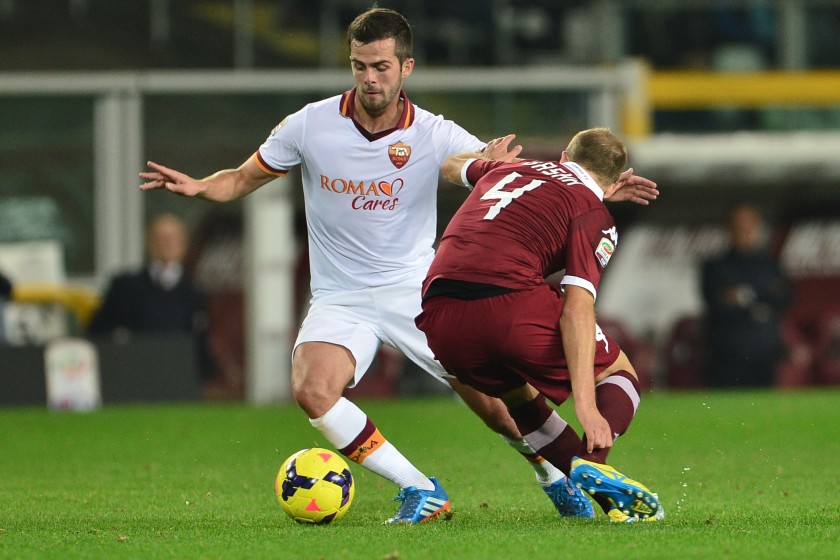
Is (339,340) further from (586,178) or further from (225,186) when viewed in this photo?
(586,178)

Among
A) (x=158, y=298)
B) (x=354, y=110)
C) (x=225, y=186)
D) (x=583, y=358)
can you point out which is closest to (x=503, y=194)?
(x=583, y=358)

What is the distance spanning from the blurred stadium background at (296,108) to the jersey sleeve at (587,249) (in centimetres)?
963

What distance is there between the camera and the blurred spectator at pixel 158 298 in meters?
14.4

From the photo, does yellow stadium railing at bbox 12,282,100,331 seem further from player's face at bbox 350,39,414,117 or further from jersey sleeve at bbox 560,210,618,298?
jersey sleeve at bbox 560,210,618,298

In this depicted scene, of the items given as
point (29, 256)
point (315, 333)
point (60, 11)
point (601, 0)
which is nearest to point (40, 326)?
point (29, 256)

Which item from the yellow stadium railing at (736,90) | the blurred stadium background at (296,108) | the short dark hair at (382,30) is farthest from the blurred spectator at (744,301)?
the short dark hair at (382,30)

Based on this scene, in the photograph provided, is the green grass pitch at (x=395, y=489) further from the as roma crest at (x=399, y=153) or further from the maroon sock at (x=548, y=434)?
the as roma crest at (x=399, y=153)

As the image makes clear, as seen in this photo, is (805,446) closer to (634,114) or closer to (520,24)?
(634,114)

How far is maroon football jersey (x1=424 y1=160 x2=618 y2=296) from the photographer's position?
592 cm

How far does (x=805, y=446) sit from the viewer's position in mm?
9836

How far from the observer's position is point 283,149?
6.84 m

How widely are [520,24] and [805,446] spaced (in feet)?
35.7

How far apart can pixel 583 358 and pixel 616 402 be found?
0.38 m

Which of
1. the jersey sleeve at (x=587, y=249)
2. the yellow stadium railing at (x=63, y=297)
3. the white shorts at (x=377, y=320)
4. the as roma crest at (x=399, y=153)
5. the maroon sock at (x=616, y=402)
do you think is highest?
the as roma crest at (x=399, y=153)
